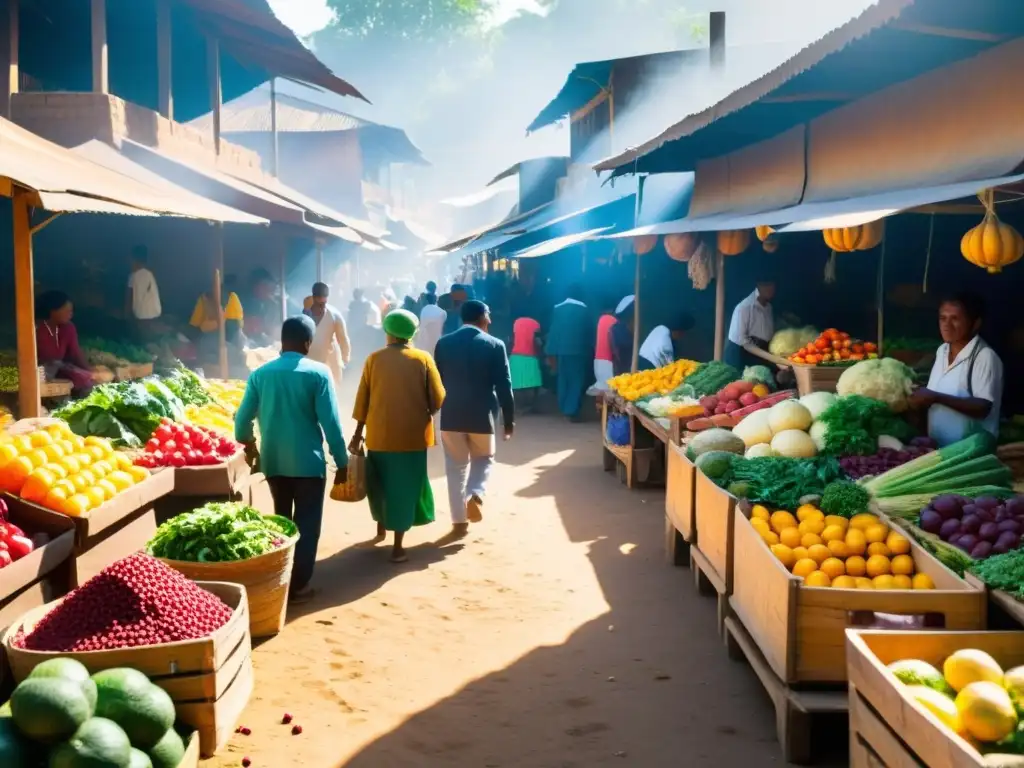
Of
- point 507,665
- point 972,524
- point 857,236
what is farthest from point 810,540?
point 857,236

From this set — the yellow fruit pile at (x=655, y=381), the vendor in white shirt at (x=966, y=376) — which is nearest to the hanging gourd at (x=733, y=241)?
the yellow fruit pile at (x=655, y=381)

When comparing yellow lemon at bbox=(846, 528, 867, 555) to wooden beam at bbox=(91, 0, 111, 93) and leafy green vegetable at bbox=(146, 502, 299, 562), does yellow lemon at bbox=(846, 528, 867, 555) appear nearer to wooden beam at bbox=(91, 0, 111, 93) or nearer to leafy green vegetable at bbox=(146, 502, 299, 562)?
leafy green vegetable at bbox=(146, 502, 299, 562)

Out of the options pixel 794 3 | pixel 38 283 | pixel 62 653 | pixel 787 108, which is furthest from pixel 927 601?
pixel 794 3

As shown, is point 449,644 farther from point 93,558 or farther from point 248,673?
point 93,558

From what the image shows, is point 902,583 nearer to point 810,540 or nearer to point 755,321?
point 810,540

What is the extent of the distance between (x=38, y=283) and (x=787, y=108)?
10.6m

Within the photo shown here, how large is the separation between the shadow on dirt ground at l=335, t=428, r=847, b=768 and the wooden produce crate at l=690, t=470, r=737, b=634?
20 cm

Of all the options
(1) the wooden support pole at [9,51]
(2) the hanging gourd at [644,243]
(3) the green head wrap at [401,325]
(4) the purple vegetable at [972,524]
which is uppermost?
(1) the wooden support pole at [9,51]

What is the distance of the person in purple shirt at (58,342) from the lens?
31.0 ft

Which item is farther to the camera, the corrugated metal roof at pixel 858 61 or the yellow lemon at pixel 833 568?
the corrugated metal roof at pixel 858 61

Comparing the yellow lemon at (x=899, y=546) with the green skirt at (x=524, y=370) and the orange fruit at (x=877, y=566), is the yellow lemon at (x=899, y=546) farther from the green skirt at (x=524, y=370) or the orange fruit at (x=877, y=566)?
the green skirt at (x=524, y=370)

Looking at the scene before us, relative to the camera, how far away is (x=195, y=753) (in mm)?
3801

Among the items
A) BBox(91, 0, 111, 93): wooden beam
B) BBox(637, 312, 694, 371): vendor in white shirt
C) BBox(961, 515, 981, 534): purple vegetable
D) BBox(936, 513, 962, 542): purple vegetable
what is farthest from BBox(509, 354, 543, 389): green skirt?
BBox(961, 515, 981, 534): purple vegetable

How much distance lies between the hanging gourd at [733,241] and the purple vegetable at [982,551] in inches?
236
